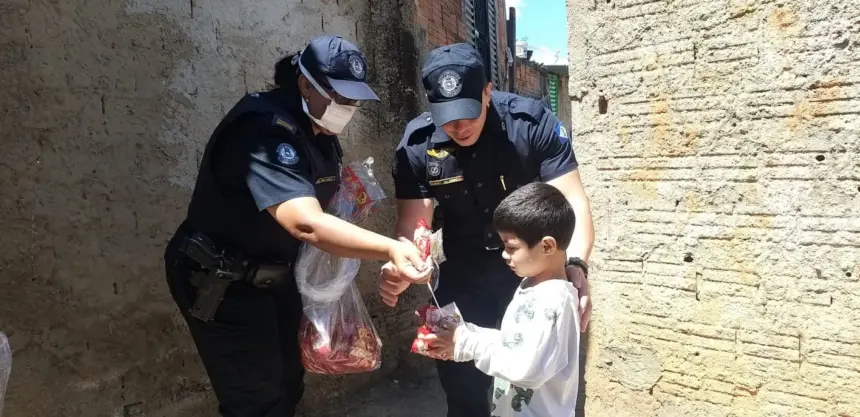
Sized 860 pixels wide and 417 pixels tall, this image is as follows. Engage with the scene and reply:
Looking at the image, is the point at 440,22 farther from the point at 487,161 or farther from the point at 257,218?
the point at 257,218

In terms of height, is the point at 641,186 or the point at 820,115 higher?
the point at 820,115

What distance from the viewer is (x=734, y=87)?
8.38 feet

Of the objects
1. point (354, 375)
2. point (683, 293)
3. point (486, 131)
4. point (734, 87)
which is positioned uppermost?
point (734, 87)

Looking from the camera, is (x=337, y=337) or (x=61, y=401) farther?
(x=61, y=401)

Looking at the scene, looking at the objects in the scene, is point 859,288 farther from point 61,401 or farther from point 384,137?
point 61,401

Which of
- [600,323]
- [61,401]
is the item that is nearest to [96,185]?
[61,401]

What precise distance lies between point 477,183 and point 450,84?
1.38 ft

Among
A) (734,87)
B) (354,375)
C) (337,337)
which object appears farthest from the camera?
(354,375)

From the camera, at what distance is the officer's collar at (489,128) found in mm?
2309

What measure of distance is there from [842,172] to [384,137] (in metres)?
2.28

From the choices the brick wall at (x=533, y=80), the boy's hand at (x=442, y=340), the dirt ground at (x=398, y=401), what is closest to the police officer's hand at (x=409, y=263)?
the boy's hand at (x=442, y=340)

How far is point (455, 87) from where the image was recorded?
2.06 meters

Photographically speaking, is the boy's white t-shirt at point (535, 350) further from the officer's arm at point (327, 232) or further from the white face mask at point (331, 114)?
the white face mask at point (331, 114)

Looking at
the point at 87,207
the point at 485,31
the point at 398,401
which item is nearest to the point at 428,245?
the point at 87,207
